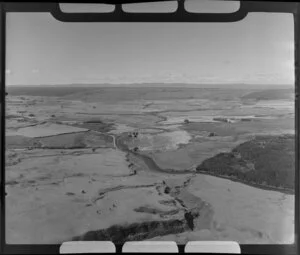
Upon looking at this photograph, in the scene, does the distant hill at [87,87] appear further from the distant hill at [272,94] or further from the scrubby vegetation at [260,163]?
the scrubby vegetation at [260,163]

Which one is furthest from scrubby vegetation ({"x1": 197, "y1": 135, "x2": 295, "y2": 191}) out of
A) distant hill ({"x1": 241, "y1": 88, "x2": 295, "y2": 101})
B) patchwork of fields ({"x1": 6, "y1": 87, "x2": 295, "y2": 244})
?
distant hill ({"x1": 241, "y1": 88, "x2": 295, "y2": 101})

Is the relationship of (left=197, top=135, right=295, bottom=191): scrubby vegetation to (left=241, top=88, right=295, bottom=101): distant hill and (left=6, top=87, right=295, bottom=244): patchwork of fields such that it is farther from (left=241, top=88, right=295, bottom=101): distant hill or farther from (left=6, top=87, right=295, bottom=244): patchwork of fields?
(left=241, top=88, right=295, bottom=101): distant hill

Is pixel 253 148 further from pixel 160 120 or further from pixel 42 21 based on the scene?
pixel 42 21

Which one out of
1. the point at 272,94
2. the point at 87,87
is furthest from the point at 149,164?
the point at 272,94

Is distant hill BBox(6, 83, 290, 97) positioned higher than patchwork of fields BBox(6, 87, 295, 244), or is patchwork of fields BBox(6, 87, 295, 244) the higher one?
distant hill BBox(6, 83, 290, 97)

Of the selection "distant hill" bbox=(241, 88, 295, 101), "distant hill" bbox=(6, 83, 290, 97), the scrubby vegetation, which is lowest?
the scrubby vegetation

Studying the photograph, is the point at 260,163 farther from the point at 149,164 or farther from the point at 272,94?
the point at 149,164
